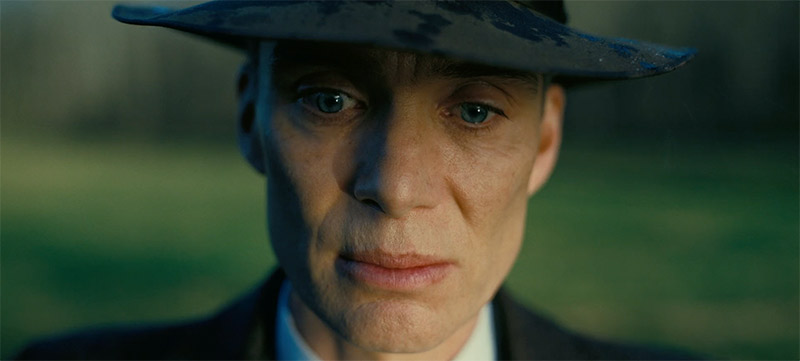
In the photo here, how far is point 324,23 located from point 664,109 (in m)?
9.35

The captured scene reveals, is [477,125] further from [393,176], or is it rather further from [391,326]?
[391,326]

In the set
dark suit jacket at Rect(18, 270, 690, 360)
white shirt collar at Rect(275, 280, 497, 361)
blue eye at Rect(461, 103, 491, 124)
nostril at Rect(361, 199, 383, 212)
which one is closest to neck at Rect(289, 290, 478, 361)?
white shirt collar at Rect(275, 280, 497, 361)

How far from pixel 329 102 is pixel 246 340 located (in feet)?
2.65

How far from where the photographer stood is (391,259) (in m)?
1.63

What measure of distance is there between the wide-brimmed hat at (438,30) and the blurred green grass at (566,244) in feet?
13.8

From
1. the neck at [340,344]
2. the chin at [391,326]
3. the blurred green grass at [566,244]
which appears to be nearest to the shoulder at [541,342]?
the neck at [340,344]

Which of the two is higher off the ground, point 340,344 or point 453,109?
point 453,109

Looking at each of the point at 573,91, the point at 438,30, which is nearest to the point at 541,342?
the point at 438,30

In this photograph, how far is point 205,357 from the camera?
2.26 metres

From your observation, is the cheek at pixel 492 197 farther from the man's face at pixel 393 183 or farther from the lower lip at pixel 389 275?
the lower lip at pixel 389 275

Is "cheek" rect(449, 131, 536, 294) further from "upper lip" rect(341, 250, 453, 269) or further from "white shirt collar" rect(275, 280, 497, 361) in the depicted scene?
"white shirt collar" rect(275, 280, 497, 361)

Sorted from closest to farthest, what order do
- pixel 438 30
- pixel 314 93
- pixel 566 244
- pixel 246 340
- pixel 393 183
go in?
pixel 438 30, pixel 393 183, pixel 314 93, pixel 246 340, pixel 566 244

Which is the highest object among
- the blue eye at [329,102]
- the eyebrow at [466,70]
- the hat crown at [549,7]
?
the hat crown at [549,7]

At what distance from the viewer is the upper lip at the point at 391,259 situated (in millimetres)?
1622
